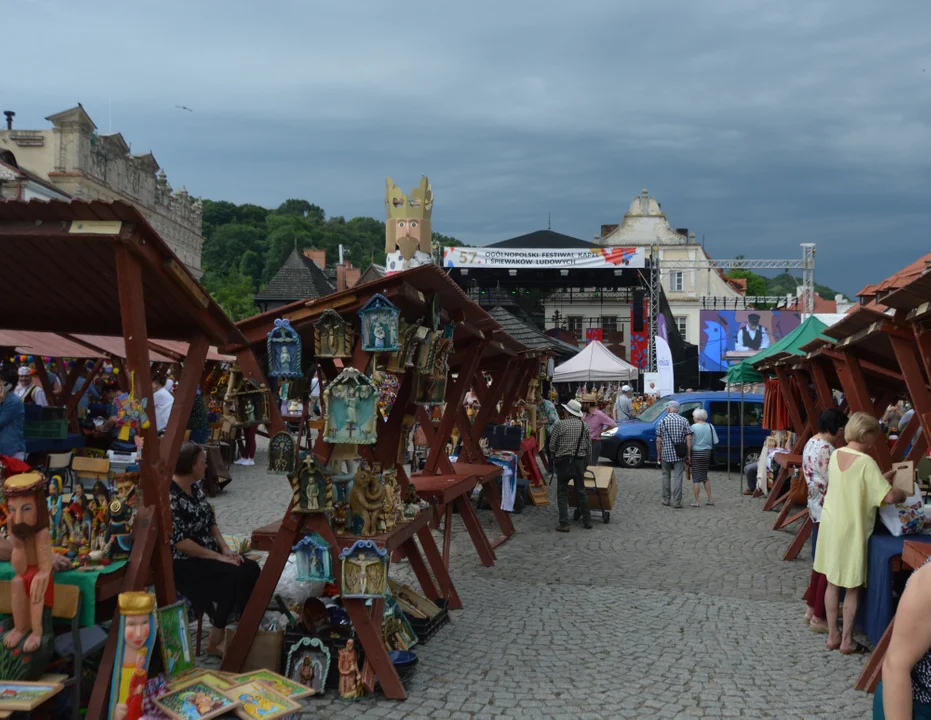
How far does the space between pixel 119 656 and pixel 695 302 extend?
198 feet

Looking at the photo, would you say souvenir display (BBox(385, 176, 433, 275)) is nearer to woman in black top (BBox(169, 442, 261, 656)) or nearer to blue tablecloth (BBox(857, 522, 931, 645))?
woman in black top (BBox(169, 442, 261, 656))

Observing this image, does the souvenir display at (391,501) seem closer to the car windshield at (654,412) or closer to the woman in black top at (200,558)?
the woman in black top at (200,558)

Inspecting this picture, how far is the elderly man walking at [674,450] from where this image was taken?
1349cm

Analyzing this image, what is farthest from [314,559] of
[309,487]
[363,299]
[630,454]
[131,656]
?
[630,454]

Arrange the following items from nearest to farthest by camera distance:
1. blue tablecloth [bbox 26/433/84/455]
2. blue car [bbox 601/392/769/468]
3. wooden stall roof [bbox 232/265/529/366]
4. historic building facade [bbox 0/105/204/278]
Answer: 1. wooden stall roof [bbox 232/265/529/366]
2. blue tablecloth [bbox 26/433/84/455]
3. blue car [bbox 601/392/769/468]
4. historic building facade [bbox 0/105/204/278]

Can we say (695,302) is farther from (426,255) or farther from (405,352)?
(405,352)

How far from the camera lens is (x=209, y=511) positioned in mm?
5863

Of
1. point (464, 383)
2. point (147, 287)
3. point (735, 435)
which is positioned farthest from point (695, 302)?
point (147, 287)

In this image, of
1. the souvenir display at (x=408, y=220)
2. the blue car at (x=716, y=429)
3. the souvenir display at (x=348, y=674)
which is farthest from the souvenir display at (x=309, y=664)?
the souvenir display at (x=408, y=220)

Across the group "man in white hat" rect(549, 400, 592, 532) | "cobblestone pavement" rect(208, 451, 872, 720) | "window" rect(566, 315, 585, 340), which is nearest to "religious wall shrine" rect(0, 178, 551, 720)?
"cobblestone pavement" rect(208, 451, 872, 720)

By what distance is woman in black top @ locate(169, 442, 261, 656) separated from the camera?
5.61m

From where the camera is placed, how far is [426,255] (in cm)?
2017

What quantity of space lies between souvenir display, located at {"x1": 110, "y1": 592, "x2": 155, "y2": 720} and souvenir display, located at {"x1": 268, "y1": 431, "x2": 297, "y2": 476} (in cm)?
119

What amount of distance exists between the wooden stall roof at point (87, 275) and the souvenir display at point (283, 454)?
0.67 metres
